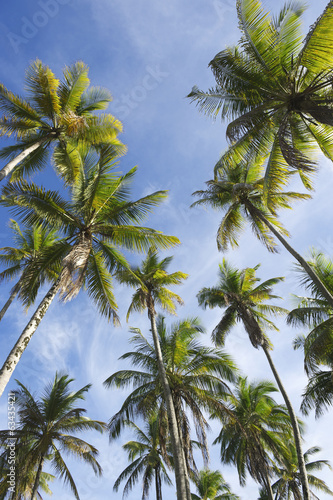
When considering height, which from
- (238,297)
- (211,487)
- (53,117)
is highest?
(53,117)

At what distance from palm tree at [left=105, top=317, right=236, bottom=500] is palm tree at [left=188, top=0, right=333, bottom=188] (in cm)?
806

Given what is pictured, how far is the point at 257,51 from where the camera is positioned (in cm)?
865

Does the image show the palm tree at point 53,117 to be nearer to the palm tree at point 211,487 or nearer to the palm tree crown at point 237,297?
the palm tree crown at point 237,297

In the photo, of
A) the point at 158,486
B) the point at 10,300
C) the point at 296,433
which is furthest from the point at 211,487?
the point at 10,300

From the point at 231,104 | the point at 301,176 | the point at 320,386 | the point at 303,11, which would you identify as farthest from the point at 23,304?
the point at 320,386

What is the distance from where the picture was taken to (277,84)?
8703 millimetres

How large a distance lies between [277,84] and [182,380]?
37.5ft

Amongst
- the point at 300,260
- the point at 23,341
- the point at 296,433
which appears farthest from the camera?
the point at 296,433

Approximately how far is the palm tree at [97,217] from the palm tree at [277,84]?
3.51 metres

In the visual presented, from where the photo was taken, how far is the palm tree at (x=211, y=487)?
23.5 m

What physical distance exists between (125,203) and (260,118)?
4.91m

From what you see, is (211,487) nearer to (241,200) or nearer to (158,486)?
(158,486)

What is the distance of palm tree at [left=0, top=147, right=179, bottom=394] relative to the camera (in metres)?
10.3

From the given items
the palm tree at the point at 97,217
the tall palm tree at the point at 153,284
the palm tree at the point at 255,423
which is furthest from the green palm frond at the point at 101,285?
the palm tree at the point at 255,423
